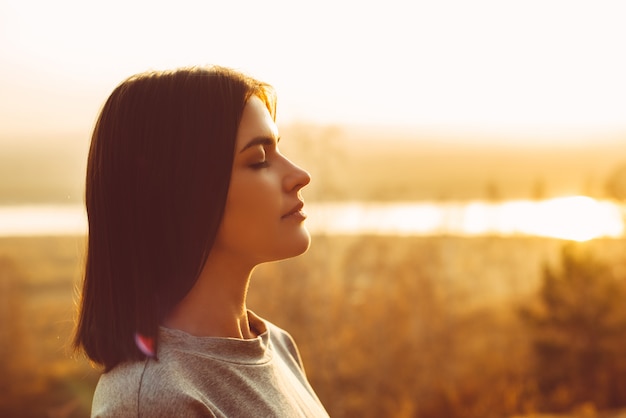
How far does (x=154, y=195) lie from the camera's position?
108cm

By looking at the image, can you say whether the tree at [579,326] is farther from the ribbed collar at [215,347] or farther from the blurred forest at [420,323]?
the ribbed collar at [215,347]

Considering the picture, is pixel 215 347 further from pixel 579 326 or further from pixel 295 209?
pixel 579 326

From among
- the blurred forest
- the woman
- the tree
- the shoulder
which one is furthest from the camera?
the tree

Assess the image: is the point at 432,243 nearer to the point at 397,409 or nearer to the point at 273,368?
the point at 397,409

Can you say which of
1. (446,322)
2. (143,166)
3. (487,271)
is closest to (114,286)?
(143,166)

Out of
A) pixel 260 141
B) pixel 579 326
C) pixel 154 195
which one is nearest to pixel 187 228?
pixel 154 195

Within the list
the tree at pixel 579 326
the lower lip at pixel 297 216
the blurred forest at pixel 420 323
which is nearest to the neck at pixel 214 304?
the lower lip at pixel 297 216

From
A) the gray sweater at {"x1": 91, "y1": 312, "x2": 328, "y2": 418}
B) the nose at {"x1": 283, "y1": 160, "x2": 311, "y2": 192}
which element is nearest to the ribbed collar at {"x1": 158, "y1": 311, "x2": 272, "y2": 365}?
the gray sweater at {"x1": 91, "y1": 312, "x2": 328, "y2": 418}

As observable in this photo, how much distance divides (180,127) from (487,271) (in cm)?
450

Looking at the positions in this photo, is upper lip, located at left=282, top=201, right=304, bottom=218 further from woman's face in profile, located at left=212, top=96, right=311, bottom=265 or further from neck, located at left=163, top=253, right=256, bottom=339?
neck, located at left=163, top=253, right=256, bottom=339

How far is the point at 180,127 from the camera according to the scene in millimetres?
1079

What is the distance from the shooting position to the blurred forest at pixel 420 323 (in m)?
4.20

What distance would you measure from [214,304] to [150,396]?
205 millimetres

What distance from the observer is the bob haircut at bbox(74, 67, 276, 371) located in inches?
42.4
